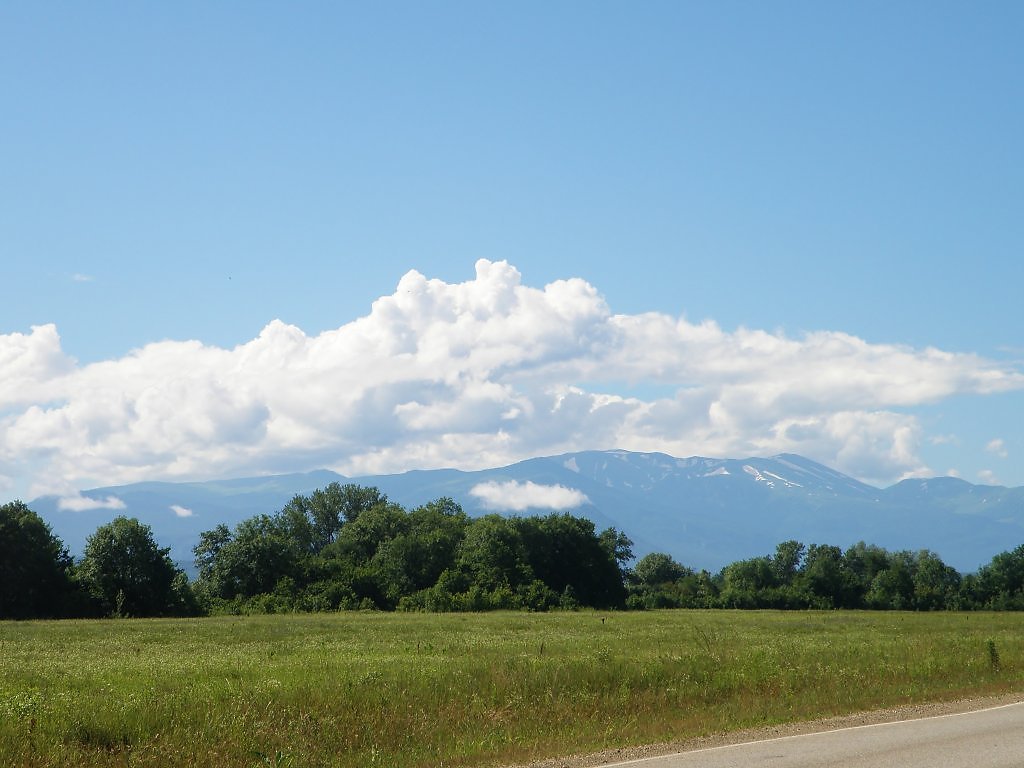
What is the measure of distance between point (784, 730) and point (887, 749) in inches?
126

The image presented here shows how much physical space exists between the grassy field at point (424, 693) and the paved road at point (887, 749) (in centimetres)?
226

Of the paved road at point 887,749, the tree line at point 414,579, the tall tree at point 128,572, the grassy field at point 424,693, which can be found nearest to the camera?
the paved road at point 887,749

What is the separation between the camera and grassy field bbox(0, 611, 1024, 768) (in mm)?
17641

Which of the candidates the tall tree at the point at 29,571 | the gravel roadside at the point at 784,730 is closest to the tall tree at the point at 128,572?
the tall tree at the point at 29,571

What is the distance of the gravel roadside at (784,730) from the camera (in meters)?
16.7

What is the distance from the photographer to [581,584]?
301 feet

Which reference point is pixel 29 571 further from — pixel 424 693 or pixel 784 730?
pixel 784 730

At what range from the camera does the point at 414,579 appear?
91875 millimetres

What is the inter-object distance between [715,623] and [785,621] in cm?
575

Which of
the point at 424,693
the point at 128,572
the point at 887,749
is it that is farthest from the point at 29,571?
the point at 887,749

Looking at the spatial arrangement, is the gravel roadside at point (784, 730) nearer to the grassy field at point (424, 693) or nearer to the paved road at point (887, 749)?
the paved road at point (887, 749)

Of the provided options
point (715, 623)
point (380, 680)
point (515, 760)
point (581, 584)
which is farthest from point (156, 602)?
point (515, 760)

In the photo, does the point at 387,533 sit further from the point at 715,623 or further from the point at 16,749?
the point at 16,749

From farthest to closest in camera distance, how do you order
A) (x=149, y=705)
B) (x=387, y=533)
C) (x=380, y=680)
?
(x=387, y=533) < (x=380, y=680) < (x=149, y=705)
